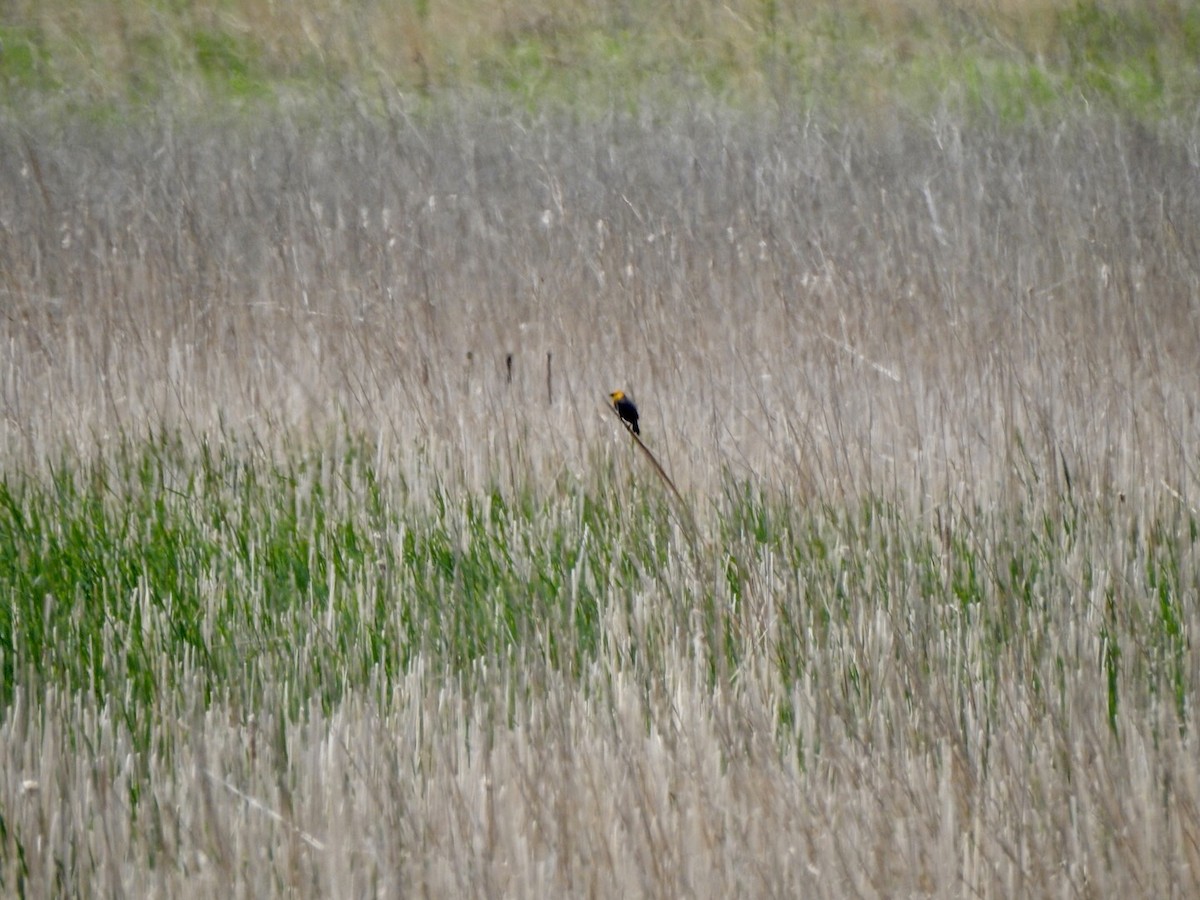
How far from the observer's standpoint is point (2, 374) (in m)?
4.73

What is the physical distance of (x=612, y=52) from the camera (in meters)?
8.03

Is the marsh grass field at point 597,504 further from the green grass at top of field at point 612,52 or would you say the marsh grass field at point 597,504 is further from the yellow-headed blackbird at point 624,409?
the green grass at top of field at point 612,52

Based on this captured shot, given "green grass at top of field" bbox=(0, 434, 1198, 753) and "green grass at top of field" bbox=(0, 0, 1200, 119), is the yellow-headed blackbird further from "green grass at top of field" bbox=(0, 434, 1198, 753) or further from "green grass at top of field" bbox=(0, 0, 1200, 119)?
"green grass at top of field" bbox=(0, 0, 1200, 119)

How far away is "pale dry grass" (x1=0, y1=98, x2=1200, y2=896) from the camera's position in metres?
1.78

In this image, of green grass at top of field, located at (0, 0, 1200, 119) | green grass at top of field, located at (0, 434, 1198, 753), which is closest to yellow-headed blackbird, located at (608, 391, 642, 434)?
green grass at top of field, located at (0, 434, 1198, 753)

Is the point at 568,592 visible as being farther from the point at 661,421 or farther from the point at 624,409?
the point at 661,421

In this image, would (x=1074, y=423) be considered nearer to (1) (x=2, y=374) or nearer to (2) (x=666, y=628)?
(2) (x=666, y=628)

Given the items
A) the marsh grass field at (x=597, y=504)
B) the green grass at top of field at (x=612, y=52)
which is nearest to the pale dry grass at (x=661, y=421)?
the marsh grass field at (x=597, y=504)

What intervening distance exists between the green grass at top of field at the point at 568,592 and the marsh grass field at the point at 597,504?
0.05ft

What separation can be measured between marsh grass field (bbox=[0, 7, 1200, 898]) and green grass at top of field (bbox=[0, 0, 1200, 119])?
560 mm

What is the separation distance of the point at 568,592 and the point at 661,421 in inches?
49.6

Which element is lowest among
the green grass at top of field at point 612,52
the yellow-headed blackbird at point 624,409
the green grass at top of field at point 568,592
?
the green grass at top of field at point 568,592

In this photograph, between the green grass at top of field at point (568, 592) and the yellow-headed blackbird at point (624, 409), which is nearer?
the green grass at top of field at point (568, 592)

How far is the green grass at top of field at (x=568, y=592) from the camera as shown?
2254mm
